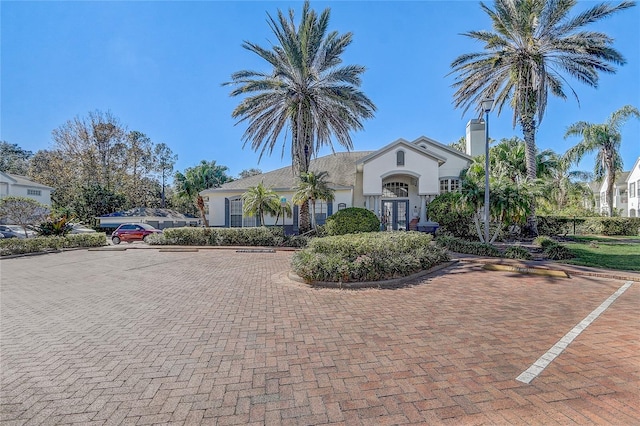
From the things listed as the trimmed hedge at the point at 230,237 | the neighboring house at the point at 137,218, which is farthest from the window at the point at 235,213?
the neighboring house at the point at 137,218

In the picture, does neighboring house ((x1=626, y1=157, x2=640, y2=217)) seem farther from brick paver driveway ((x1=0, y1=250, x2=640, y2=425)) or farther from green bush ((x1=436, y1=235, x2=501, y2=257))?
brick paver driveway ((x1=0, y1=250, x2=640, y2=425))

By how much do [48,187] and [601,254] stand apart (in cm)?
4997

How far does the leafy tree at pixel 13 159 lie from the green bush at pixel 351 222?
196 ft

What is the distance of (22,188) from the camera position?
33.0 m

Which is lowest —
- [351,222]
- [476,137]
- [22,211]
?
[351,222]

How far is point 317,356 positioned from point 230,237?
1431 cm

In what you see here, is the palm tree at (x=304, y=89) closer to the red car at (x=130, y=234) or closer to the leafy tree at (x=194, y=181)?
the red car at (x=130, y=234)

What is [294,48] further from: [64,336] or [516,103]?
[64,336]

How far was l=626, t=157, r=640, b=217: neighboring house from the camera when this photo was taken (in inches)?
1403

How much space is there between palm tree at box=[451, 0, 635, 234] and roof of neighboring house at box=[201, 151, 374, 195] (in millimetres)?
8998

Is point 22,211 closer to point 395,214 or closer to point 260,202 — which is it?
point 260,202

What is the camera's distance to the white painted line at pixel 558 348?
3238mm

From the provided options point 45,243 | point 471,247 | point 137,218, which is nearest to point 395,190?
point 471,247

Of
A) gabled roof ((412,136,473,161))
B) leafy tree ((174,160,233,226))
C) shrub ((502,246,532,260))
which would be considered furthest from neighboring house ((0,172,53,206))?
shrub ((502,246,532,260))
